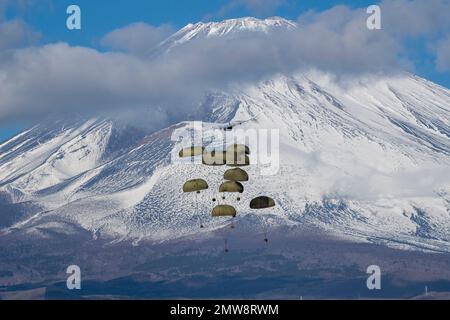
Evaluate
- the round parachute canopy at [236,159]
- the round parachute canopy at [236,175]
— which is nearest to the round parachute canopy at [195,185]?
the round parachute canopy at [236,175]

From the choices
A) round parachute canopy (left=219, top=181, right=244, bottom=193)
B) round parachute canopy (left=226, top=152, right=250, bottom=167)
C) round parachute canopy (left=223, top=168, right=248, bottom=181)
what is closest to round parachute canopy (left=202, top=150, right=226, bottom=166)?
round parachute canopy (left=226, top=152, right=250, bottom=167)

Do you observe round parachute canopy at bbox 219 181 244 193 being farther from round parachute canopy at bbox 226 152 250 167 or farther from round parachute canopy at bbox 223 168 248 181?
round parachute canopy at bbox 226 152 250 167

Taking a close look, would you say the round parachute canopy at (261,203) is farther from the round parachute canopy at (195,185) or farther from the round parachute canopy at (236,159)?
the round parachute canopy at (195,185)
